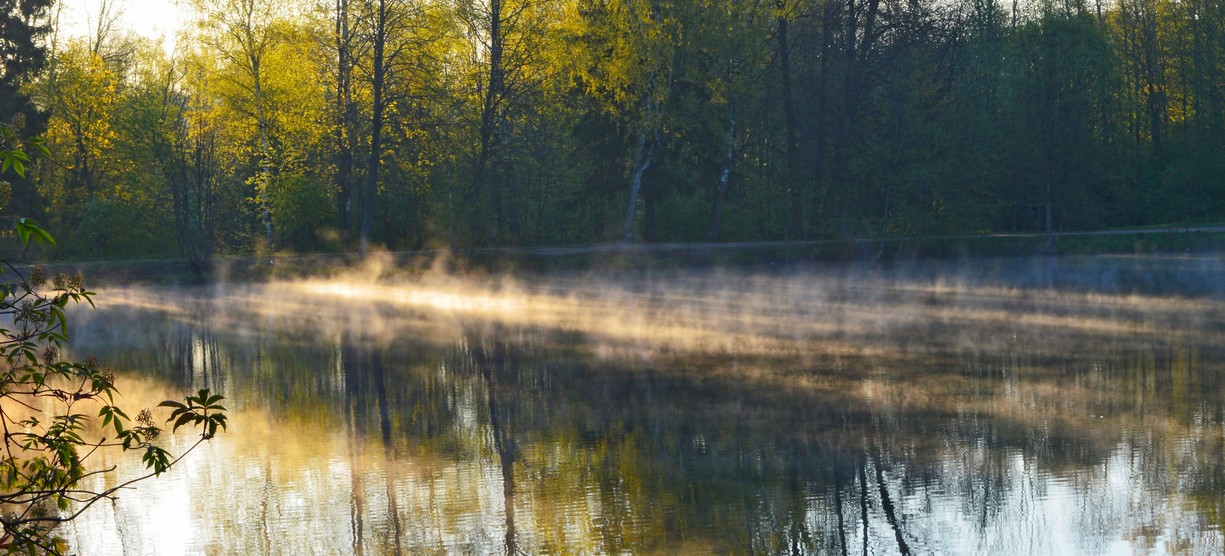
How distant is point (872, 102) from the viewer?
47438mm

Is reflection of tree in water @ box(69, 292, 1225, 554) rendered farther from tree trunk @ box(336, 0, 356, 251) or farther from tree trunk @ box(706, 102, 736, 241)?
tree trunk @ box(706, 102, 736, 241)

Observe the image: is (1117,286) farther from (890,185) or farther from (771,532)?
(771,532)

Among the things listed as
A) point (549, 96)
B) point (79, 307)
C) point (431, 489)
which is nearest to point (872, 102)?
point (549, 96)

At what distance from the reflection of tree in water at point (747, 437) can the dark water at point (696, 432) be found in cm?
5

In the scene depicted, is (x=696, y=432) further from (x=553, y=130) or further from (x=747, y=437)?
(x=553, y=130)

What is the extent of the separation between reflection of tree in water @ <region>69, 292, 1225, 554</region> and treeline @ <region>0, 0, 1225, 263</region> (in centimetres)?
2280

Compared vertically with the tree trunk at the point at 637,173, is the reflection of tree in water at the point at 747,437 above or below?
below

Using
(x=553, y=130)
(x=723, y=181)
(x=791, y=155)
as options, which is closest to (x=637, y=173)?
(x=723, y=181)

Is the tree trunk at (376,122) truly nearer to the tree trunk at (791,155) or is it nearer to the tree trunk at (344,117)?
the tree trunk at (344,117)

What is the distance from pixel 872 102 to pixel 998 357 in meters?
28.6

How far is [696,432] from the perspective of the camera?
46.6ft

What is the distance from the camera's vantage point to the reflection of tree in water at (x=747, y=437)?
10336mm

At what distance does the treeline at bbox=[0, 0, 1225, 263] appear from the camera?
4391 centimetres

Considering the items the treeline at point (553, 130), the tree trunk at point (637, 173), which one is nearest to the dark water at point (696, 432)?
the treeline at point (553, 130)
